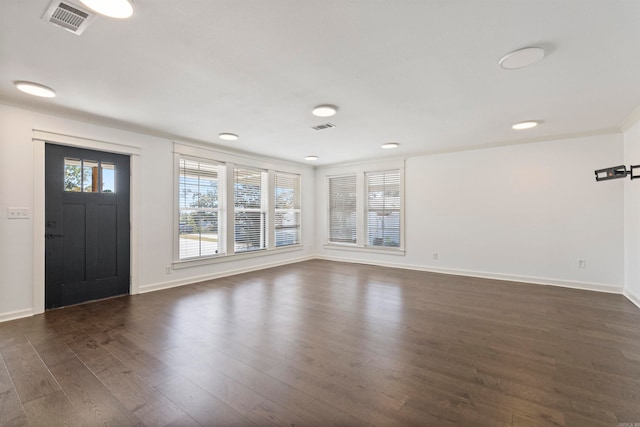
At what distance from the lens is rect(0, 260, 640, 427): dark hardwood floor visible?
5.68 feet

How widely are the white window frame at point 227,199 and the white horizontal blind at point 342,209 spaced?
4.13 ft

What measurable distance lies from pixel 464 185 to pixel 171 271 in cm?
567

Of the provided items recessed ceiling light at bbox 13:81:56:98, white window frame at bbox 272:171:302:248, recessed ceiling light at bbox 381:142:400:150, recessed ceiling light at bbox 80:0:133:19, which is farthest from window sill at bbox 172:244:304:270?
recessed ceiling light at bbox 80:0:133:19

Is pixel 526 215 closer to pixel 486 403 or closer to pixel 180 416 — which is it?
pixel 486 403

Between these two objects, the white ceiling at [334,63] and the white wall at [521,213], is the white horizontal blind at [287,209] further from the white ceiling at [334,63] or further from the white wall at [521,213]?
the white ceiling at [334,63]

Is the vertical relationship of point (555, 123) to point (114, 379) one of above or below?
above

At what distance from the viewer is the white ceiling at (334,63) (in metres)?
1.84

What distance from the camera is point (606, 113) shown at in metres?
3.64

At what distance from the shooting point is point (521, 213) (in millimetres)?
5043

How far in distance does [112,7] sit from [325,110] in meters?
2.21

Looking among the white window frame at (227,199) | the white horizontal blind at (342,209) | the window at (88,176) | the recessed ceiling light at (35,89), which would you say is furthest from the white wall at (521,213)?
the recessed ceiling light at (35,89)

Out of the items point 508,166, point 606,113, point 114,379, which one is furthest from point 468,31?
point 508,166

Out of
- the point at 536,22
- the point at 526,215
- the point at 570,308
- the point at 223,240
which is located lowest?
the point at 570,308

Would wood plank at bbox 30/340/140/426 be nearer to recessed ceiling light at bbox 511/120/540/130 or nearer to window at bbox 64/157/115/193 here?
window at bbox 64/157/115/193
